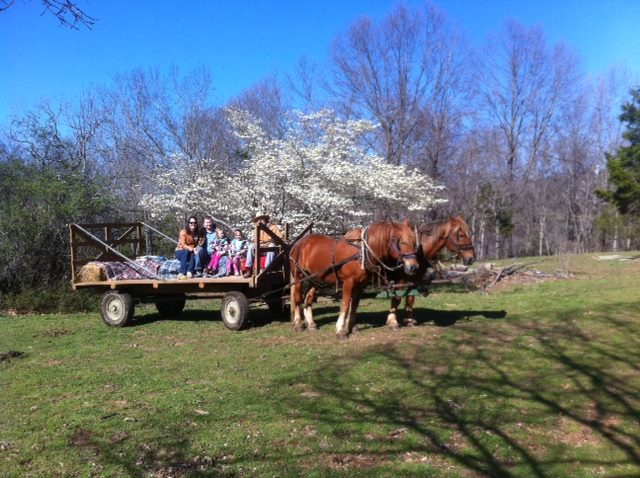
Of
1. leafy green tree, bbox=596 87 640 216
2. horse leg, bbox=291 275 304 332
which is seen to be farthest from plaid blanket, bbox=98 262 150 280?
leafy green tree, bbox=596 87 640 216

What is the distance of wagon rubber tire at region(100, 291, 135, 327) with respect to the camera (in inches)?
436

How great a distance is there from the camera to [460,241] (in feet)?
30.8

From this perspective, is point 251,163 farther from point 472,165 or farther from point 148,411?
point 472,165

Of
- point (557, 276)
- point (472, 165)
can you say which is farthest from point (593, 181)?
point (557, 276)

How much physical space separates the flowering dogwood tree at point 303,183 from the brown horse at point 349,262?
672 centimetres

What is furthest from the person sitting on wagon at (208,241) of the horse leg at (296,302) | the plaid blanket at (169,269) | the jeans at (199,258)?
the horse leg at (296,302)

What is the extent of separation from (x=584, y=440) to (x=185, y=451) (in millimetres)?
3344

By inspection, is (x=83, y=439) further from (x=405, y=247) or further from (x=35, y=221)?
(x=35, y=221)

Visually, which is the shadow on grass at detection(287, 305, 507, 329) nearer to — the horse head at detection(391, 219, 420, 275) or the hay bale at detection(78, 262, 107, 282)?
the horse head at detection(391, 219, 420, 275)

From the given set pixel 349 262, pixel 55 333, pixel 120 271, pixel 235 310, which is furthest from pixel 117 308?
pixel 349 262

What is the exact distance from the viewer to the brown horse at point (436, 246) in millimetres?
9331

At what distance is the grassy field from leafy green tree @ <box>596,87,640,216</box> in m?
20.5

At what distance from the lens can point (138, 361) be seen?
7.94m

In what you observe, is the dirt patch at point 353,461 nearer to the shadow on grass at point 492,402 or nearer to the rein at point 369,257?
the shadow on grass at point 492,402
